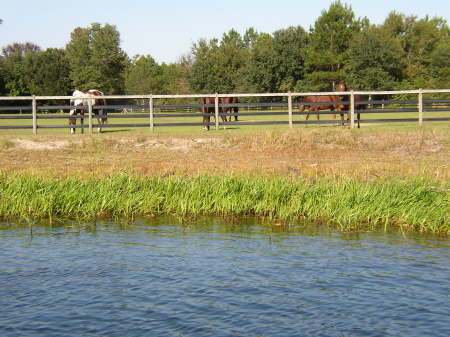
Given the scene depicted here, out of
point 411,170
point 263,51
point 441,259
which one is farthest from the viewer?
point 263,51

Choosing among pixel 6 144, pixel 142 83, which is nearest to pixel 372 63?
pixel 142 83

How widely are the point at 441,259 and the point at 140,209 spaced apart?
236 inches

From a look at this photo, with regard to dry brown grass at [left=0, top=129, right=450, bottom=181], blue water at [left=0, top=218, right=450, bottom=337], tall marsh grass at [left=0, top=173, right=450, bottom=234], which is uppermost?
dry brown grass at [left=0, top=129, right=450, bottom=181]

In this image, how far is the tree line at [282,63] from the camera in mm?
74688

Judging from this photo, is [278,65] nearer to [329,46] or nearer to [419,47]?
[329,46]

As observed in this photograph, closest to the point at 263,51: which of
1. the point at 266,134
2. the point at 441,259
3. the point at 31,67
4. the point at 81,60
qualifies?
the point at 81,60

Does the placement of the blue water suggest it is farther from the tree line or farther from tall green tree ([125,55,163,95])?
tall green tree ([125,55,163,95])

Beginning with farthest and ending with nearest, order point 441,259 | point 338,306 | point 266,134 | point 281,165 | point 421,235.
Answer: point 266,134 → point 281,165 → point 421,235 → point 441,259 → point 338,306

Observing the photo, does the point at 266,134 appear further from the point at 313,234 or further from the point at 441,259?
the point at 441,259

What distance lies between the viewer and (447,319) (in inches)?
265

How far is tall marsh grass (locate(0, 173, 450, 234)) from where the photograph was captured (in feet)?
38.3

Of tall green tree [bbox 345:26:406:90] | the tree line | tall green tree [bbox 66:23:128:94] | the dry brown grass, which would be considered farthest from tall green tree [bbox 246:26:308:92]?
the dry brown grass

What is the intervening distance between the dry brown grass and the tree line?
53.4 m

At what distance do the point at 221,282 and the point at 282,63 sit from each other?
72.1 metres
